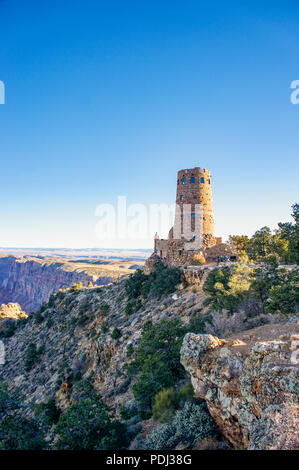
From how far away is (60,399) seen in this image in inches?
1006

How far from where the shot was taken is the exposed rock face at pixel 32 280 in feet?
465

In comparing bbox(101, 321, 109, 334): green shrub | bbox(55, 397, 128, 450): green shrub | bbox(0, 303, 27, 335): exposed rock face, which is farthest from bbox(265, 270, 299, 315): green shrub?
bbox(0, 303, 27, 335): exposed rock face

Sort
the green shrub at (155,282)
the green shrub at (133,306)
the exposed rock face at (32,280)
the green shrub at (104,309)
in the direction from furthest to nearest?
the exposed rock face at (32,280)
the green shrub at (104,309)
the green shrub at (133,306)
the green shrub at (155,282)

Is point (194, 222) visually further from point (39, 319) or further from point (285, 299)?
point (39, 319)

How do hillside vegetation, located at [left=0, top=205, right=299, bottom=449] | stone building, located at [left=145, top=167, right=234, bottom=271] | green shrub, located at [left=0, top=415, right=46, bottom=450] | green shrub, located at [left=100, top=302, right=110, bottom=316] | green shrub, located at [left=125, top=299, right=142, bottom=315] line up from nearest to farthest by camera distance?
green shrub, located at [left=0, top=415, right=46, bottom=450] < hillside vegetation, located at [left=0, top=205, right=299, bottom=449] < green shrub, located at [left=125, top=299, right=142, bottom=315] < stone building, located at [left=145, top=167, right=234, bottom=271] < green shrub, located at [left=100, top=302, right=110, bottom=316]

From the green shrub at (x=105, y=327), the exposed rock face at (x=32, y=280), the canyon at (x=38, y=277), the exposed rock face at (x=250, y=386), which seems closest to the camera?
the exposed rock face at (x=250, y=386)

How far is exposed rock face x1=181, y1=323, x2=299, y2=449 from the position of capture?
6.05m

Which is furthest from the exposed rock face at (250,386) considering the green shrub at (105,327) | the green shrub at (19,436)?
the green shrub at (105,327)

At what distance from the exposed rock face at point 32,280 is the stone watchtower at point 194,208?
100 meters

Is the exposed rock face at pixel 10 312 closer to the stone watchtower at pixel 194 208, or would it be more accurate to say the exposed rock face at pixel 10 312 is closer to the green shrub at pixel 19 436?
the stone watchtower at pixel 194 208

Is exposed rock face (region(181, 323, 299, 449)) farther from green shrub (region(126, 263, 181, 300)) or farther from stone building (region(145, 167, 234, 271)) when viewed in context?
stone building (region(145, 167, 234, 271))

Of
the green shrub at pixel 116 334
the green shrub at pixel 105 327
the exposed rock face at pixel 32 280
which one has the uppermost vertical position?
the green shrub at pixel 116 334
